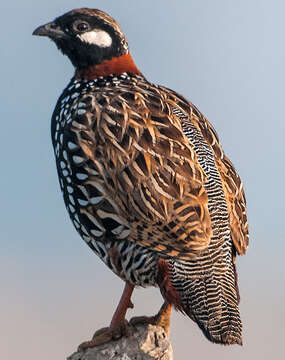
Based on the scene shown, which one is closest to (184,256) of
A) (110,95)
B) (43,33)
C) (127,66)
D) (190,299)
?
(190,299)

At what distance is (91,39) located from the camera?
27.8 feet

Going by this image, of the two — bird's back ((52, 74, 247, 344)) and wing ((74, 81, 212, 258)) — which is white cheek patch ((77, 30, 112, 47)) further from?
wing ((74, 81, 212, 258))

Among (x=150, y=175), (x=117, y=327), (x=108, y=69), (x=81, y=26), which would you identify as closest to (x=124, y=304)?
(x=117, y=327)

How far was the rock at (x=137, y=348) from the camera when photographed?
25.0 feet

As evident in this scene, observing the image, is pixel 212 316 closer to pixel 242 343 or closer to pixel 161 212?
pixel 242 343

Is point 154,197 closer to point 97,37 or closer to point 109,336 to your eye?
point 109,336

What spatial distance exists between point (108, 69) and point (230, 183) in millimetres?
1601

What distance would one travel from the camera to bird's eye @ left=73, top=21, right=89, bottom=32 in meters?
8.50

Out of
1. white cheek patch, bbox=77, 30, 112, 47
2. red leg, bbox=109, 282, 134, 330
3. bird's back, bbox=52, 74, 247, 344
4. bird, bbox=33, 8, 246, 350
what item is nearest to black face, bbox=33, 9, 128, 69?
white cheek patch, bbox=77, 30, 112, 47

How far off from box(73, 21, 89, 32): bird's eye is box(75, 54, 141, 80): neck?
0.35m

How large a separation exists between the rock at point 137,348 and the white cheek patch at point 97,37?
263cm

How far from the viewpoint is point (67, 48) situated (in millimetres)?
8664

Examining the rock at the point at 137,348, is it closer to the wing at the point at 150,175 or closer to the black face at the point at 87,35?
the wing at the point at 150,175

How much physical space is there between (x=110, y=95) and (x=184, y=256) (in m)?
1.64
